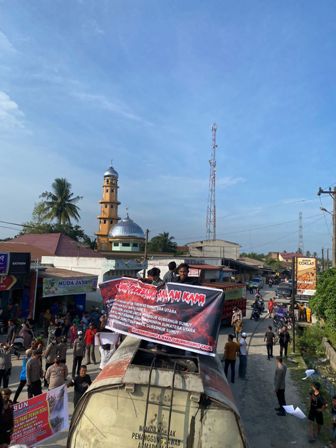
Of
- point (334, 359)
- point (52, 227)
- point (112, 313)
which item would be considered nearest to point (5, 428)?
point (112, 313)

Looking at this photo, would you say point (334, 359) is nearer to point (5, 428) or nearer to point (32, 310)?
point (5, 428)

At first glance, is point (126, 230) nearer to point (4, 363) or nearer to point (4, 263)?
point (4, 263)

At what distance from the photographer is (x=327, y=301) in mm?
19750

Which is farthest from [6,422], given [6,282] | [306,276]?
[306,276]

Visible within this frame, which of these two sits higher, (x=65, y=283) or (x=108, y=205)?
(x=108, y=205)

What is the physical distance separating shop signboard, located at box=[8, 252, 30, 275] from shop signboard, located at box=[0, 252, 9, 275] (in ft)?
0.70

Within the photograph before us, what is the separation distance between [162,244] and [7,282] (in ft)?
168

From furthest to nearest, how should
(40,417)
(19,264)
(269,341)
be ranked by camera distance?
(19,264)
(269,341)
(40,417)

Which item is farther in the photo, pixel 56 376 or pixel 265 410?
pixel 265 410

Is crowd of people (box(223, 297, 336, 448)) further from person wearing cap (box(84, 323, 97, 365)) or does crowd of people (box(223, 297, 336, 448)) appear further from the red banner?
the red banner

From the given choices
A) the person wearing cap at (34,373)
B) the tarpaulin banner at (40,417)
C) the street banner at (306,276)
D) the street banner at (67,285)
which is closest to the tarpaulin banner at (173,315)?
the tarpaulin banner at (40,417)

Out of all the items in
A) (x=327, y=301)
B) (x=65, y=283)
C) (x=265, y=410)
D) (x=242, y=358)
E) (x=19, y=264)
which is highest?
(x=19, y=264)

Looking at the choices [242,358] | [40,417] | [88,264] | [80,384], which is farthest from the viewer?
[88,264]

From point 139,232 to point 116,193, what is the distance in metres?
12.2
